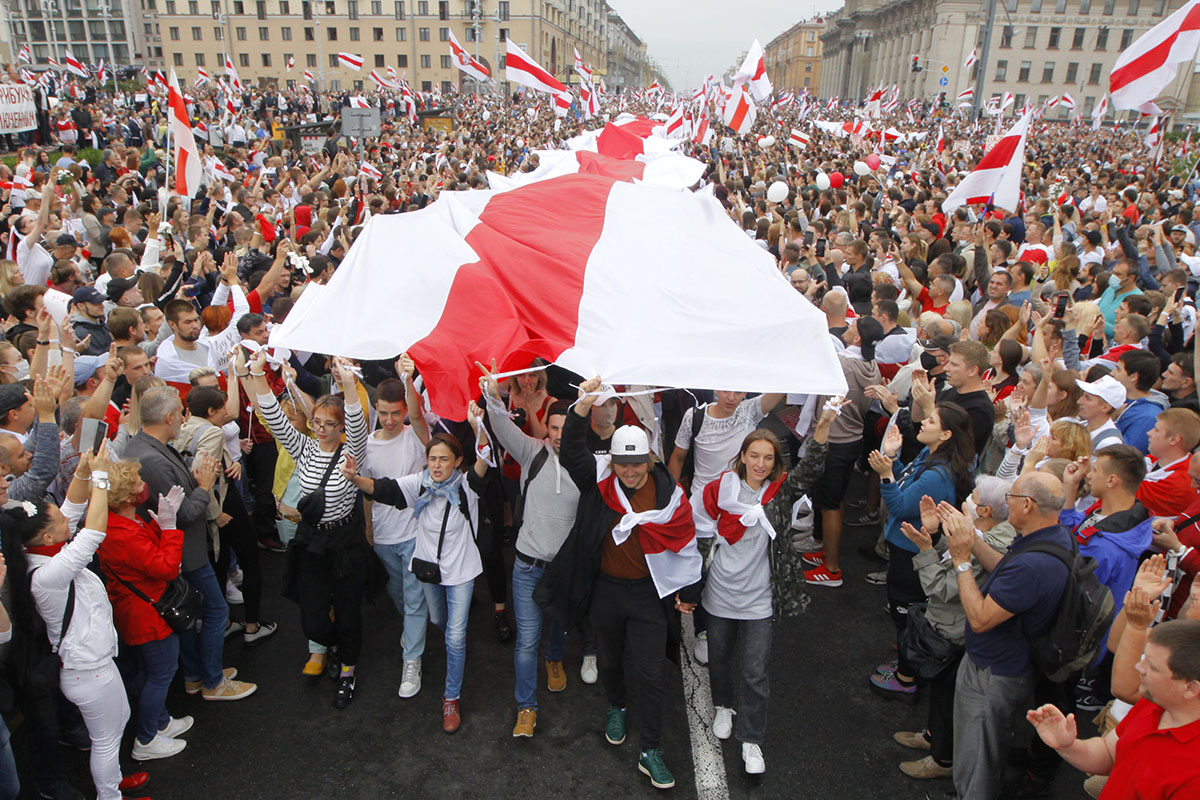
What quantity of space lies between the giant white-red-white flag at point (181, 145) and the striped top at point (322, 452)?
6.28 meters

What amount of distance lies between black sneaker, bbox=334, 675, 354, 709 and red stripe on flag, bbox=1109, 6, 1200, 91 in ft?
39.0


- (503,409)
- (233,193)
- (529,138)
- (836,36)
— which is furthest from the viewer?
(836,36)

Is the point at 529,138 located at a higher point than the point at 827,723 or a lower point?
higher

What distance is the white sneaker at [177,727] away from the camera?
404cm

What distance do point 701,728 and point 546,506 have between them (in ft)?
4.76

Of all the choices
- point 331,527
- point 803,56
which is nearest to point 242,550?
point 331,527

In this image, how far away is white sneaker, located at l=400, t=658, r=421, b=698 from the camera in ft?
14.5

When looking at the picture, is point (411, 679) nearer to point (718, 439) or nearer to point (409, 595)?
point (409, 595)

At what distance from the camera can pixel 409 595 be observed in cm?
441

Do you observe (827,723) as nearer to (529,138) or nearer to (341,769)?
(341,769)

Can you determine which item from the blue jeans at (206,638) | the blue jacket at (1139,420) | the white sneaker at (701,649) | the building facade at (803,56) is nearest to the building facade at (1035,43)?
the building facade at (803,56)

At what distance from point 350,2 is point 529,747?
311 feet

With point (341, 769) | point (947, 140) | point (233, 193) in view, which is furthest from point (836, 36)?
point (341, 769)

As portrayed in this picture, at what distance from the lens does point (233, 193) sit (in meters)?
11.4
